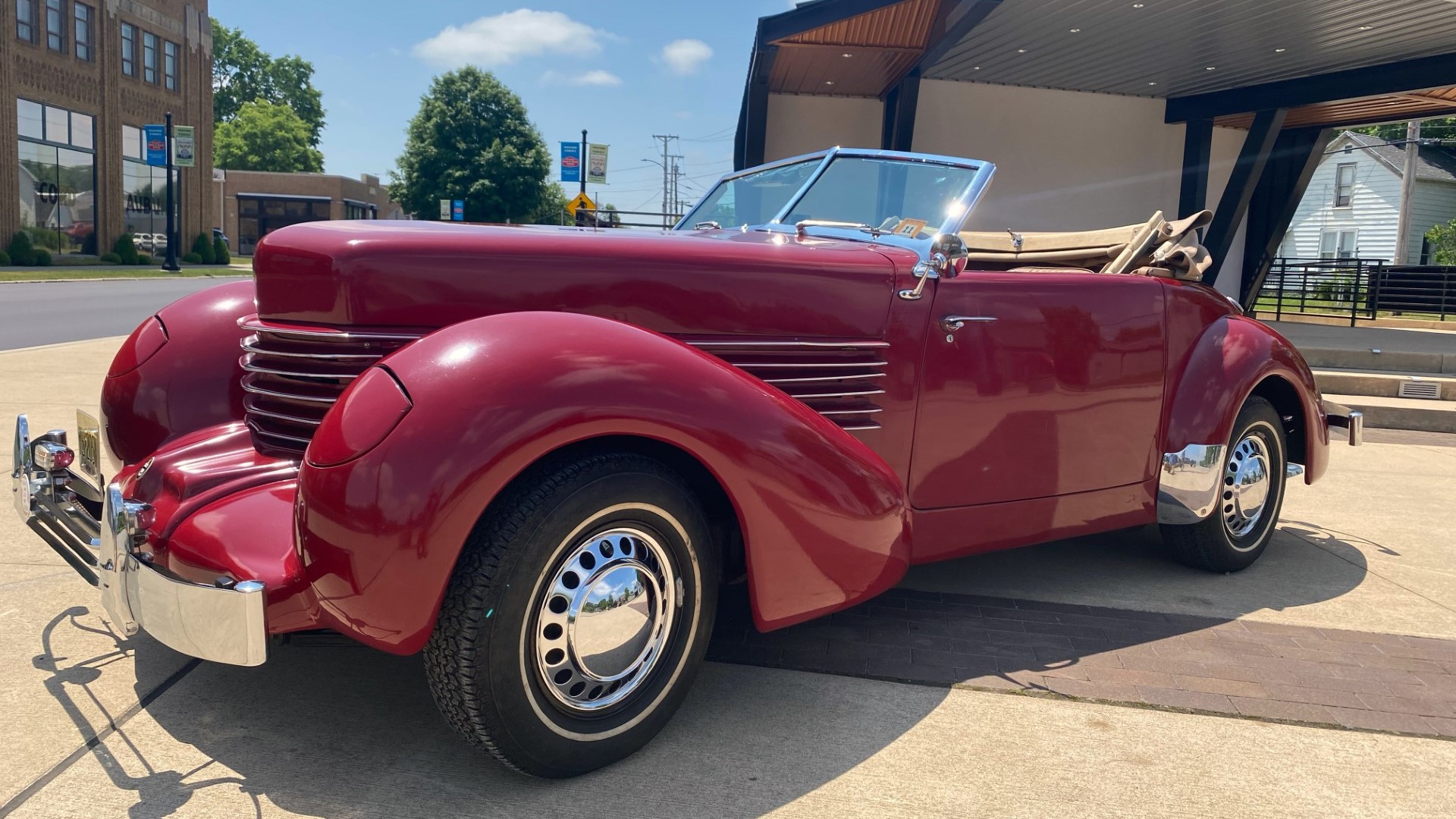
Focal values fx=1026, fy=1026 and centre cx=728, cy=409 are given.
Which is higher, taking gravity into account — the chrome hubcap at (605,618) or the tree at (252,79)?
the tree at (252,79)

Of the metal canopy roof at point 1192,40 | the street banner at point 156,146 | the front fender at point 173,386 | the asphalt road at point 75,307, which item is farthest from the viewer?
the street banner at point 156,146

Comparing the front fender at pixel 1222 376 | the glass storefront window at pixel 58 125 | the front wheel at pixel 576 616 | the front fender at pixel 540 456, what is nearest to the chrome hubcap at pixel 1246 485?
the front fender at pixel 1222 376

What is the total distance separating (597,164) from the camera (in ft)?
87.0

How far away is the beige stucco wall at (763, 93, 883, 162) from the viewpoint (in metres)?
16.8

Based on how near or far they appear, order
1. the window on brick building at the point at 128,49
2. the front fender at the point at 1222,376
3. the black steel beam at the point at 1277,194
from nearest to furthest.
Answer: the front fender at the point at 1222,376, the black steel beam at the point at 1277,194, the window on brick building at the point at 128,49

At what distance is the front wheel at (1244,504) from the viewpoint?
13.1 ft

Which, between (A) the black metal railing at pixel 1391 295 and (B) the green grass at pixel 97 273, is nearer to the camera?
(A) the black metal railing at pixel 1391 295

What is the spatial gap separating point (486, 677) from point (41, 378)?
731 centimetres

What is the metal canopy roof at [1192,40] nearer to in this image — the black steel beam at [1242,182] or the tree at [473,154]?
the black steel beam at [1242,182]

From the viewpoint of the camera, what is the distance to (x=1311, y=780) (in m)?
2.43

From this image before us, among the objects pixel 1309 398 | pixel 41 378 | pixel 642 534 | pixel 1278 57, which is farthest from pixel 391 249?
pixel 1278 57

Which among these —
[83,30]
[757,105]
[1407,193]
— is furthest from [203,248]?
[1407,193]

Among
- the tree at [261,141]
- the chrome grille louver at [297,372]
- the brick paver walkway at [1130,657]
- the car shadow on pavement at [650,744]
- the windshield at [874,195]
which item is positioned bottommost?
the car shadow on pavement at [650,744]

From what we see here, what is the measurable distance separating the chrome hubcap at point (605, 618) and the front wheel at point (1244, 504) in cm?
251
